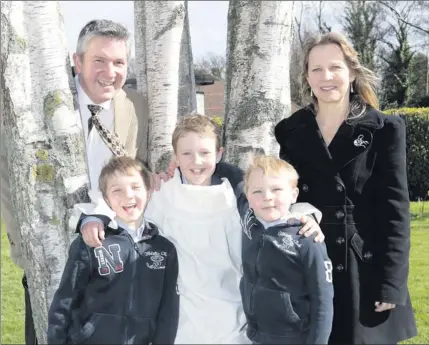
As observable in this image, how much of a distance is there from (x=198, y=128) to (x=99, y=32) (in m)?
0.77

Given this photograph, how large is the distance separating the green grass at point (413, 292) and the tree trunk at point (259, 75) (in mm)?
3093

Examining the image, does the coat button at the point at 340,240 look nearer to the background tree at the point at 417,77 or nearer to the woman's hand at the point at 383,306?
the woman's hand at the point at 383,306

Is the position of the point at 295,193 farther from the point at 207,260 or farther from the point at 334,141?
the point at 207,260

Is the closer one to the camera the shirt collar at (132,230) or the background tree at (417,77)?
the shirt collar at (132,230)

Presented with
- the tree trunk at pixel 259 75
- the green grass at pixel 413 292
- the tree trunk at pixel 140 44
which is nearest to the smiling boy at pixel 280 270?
the tree trunk at pixel 259 75

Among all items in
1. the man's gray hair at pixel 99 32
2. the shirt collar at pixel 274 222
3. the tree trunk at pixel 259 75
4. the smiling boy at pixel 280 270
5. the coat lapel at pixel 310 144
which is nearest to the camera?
the smiling boy at pixel 280 270

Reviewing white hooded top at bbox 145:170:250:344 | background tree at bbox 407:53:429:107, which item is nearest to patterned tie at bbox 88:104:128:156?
white hooded top at bbox 145:170:250:344

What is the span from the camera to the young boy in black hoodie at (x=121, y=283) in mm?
2572

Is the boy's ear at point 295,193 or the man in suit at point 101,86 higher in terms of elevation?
the man in suit at point 101,86

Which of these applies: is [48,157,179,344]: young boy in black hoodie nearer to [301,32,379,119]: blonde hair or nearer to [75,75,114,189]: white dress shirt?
[75,75,114,189]: white dress shirt

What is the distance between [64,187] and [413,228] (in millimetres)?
7111

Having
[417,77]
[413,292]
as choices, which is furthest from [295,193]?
[417,77]

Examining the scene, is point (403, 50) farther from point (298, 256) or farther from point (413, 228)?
point (298, 256)

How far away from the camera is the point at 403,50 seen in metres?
25.9
